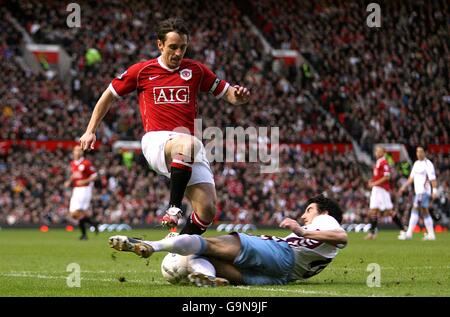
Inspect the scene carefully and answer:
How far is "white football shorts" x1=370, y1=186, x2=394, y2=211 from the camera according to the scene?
79.3ft

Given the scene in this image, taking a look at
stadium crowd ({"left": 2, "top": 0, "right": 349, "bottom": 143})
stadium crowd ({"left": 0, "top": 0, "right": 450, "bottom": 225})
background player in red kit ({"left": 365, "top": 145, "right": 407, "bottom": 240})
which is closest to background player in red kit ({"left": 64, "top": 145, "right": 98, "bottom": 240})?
background player in red kit ({"left": 365, "top": 145, "right": 407, "bottom": 240})

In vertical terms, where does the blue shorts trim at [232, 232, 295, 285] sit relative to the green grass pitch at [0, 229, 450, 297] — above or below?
above

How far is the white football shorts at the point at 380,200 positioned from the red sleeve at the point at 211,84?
14.4m

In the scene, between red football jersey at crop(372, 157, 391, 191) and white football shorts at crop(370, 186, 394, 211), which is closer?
red football jersey at crop(372, 157, 391, 191)

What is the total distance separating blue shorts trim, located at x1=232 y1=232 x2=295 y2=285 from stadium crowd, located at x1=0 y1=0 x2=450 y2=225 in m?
23.7

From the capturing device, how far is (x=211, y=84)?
1036 cm

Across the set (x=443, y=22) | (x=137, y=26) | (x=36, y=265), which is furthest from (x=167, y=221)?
(x=443, y=22)

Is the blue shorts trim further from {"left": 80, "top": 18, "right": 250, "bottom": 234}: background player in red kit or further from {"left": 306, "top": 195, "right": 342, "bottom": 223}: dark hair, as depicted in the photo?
{"left": 80, "top": 18, "right": 250, "bottom": 234}: background player in red kit

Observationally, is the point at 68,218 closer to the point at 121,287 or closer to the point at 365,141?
the point at 365,141

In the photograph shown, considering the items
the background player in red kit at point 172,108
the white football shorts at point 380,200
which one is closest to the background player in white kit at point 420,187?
the white football shorts at point 380,200

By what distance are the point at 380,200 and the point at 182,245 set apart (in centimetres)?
1614

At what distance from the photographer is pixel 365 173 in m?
35.9
